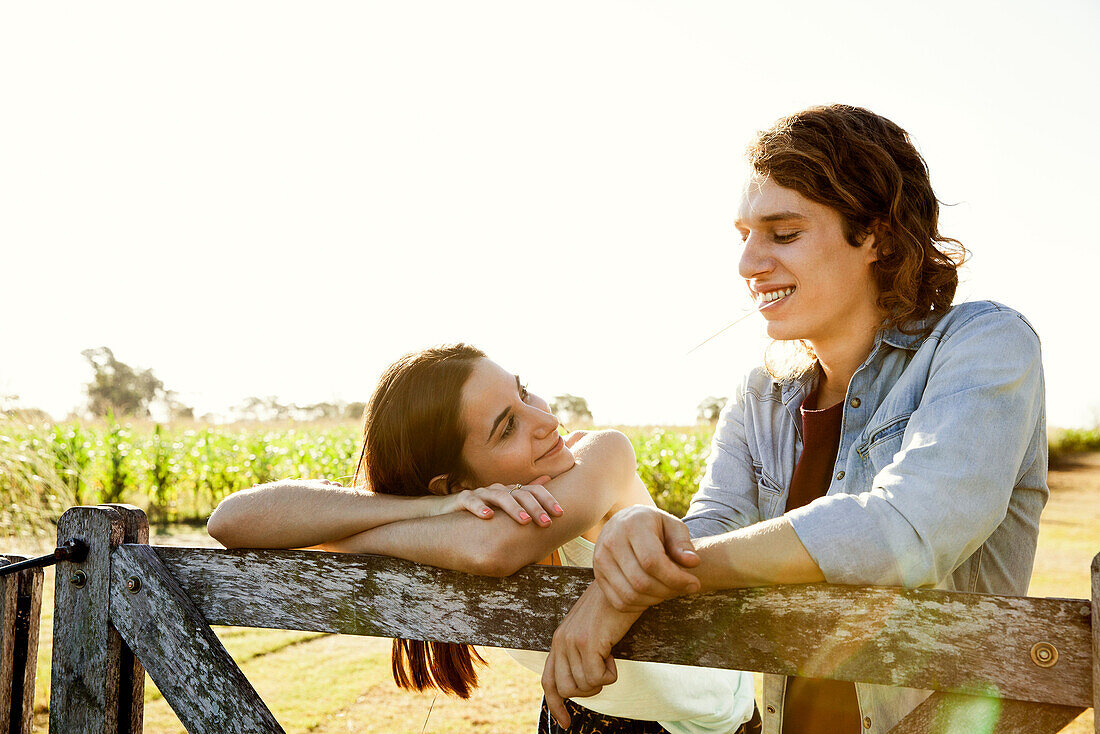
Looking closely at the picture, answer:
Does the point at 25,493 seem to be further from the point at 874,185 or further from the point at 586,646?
the point at 874,185

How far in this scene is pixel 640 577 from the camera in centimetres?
129

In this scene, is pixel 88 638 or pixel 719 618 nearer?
pixel 719 618

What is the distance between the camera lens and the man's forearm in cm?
132

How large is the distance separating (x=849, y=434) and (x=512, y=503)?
93 centimetres

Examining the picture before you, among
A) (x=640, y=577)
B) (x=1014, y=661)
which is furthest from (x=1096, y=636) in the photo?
(x=640, y=577)

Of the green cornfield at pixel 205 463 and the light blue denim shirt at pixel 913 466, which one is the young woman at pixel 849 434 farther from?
the green cornfield at pixel 205 463

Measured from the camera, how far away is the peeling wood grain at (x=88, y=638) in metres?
1.81

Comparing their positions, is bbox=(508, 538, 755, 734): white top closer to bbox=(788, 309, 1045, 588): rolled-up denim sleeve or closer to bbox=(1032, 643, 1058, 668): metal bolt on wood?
bbox=(788, 309, 1045, 588): rolled-up denim sleeve

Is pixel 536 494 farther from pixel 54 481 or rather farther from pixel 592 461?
pixel 54 481

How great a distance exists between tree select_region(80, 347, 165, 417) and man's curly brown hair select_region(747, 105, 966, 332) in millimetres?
59091

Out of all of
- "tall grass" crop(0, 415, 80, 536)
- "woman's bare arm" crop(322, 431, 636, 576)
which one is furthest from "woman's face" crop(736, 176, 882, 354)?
"tall grass" crop(0, 415, 80, 536)

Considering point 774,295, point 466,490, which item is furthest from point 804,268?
point 466,490

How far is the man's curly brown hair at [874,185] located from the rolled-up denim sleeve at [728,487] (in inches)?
21.5

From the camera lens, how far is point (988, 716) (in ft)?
4.07
